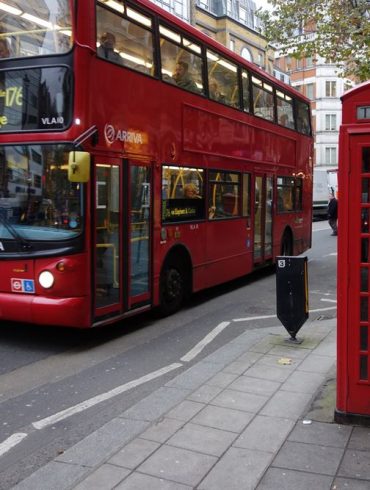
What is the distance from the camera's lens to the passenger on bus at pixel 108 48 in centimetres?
674

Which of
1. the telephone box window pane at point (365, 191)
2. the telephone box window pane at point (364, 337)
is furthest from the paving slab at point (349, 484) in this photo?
the telephone box window pane at point (365, 191)

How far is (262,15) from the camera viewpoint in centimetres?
1556

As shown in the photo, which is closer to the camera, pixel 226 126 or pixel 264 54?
pixel 226 126

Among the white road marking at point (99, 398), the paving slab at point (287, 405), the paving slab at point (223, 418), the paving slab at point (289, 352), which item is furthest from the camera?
the paving slab at point (289, 352)

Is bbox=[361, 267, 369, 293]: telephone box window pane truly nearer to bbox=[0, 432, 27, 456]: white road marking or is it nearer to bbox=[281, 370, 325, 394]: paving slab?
bbox=[281, 370, 325, 394]: paving slab

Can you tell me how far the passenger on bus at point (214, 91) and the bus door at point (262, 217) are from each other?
7.70 feet

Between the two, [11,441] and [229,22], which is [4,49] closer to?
[11,441]

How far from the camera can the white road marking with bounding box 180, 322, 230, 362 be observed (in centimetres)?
639

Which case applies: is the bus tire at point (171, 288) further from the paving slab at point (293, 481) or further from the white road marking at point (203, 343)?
the paving slab at point (293, 481)

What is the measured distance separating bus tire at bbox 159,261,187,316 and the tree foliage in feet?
24.5

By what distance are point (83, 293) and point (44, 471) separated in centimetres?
309

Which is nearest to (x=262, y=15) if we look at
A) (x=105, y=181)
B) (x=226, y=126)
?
(x=226, y=126)

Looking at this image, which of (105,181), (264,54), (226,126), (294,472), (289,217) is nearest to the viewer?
(294,472)

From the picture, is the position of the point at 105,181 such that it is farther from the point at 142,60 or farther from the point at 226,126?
the point at 226,126
